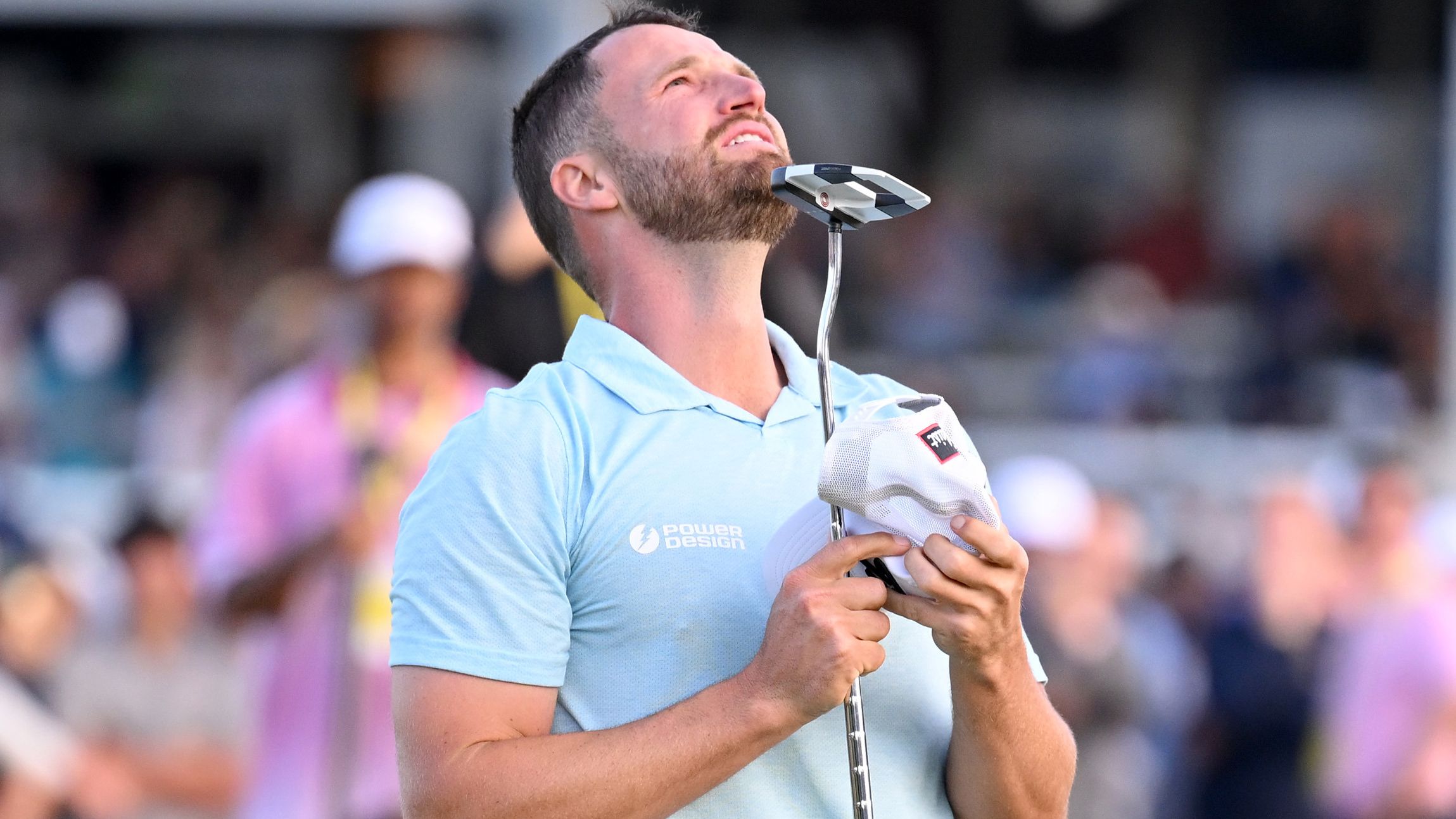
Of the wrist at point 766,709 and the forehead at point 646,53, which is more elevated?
the forehead at point 646,53

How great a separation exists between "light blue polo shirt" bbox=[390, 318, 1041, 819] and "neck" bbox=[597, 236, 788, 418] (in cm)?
13

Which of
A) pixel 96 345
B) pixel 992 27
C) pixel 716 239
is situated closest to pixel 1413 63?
pixel 992 27

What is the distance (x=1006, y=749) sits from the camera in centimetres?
218

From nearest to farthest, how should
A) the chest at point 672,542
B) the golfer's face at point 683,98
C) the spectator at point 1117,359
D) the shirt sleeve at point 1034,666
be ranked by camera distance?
the chest at point 672,542
the shirt sleeve at point 1034,666
the golfer's face at point 683,98
the spectator at point 1117,359

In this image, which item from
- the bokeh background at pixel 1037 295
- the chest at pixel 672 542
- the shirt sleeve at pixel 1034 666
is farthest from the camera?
the bokeh background at pixel 1037 295

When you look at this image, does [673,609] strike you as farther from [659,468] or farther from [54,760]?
[54,760]

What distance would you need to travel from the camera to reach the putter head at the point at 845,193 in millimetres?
2119

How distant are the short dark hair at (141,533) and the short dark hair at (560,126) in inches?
183

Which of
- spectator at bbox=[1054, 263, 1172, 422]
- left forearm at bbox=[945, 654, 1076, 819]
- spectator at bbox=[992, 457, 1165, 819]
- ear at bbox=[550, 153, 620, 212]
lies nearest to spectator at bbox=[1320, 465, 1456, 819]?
spectator at bbox=[992, 457, 1165, 819]

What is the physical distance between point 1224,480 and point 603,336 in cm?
750

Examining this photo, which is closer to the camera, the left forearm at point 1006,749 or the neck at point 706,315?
the left forearm at point 1006,749

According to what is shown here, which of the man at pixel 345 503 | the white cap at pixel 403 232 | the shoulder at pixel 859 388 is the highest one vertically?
the shoulder at pixel 859 388

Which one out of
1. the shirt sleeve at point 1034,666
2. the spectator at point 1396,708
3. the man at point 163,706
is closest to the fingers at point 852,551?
the shirt sleeve at point 1034,666

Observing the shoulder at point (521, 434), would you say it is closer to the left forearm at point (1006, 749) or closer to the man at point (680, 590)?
the man at point (680, 590)
